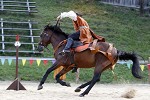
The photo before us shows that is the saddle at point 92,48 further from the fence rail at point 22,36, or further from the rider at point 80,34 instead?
the fence rail at point 22,36

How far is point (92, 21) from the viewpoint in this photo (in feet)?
91.6

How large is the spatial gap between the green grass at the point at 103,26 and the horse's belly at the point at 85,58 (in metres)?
4.82

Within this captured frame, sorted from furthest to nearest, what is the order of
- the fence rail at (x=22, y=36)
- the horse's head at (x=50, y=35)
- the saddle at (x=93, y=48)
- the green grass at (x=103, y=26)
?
the fence rail at (x=22, y=36)
the green grass at (x=103, y=26)
the horse's head at (x=50, y=35)
the saddle at (x=93, y=48)

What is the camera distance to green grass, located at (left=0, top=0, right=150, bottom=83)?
1930cm

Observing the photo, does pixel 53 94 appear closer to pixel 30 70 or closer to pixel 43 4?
pixel 30 70

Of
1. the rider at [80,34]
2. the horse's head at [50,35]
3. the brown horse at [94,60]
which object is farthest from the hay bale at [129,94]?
the horse's head at [50,35]

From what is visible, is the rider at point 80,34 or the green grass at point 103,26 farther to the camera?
the green grass at point 103,26

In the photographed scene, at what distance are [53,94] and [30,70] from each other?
228 inches

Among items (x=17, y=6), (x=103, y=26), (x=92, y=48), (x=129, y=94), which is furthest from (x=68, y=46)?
(x=17, y=6)

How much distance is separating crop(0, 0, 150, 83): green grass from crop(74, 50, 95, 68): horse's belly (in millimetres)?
4821

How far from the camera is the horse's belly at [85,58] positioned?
1373 centimetres

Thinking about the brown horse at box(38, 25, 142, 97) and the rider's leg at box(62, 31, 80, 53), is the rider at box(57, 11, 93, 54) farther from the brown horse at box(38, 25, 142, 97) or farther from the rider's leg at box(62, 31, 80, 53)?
the brown horse at box(38, 25, 142, 97)

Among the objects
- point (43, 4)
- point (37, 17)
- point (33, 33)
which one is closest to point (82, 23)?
point (33, 33)

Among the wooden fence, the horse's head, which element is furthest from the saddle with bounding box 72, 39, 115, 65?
the wooden fence
